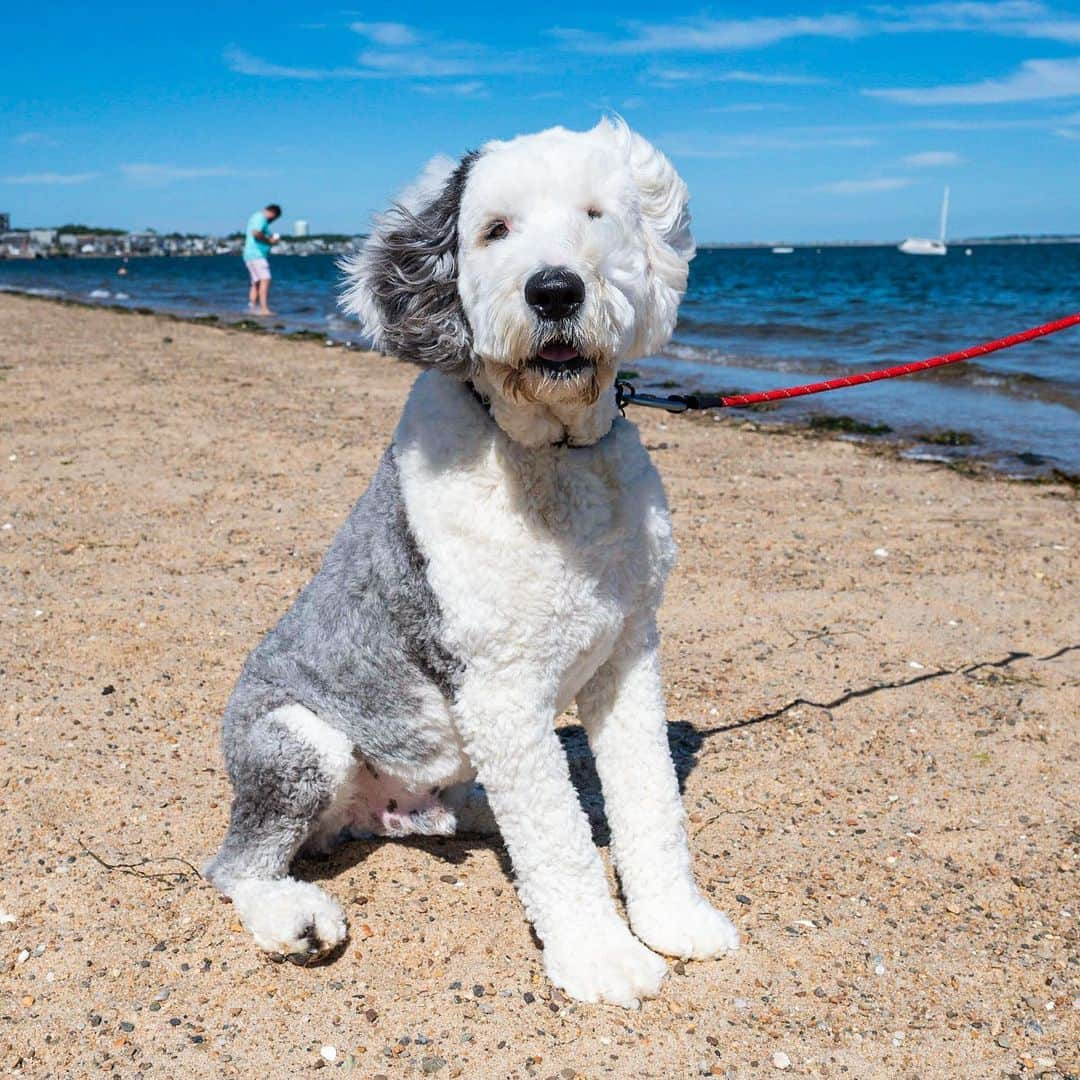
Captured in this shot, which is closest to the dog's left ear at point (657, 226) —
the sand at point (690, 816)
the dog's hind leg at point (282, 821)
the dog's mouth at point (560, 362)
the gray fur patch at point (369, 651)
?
the dog's mouth at point (560, 362)

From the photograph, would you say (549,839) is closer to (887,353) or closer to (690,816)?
(690,816)

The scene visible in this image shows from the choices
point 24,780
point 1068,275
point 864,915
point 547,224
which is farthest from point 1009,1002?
point 1068,275

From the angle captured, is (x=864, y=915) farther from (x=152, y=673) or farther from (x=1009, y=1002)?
(x=152, y=673)

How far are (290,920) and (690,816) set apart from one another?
4.94 feet

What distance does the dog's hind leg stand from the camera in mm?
2994

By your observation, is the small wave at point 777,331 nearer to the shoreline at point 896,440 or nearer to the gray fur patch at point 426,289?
the shoreline at point 896,440

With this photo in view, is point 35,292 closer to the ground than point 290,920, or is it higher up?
higher up

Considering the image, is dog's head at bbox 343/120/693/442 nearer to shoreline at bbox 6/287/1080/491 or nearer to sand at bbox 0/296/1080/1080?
sand at bbox 0/296/1080/1080

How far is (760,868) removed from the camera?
354 centimetres

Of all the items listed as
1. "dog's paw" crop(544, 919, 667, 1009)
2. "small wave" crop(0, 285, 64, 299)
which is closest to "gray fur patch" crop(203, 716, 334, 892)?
"dog's paw" crop(544, 919, 667, 1009)

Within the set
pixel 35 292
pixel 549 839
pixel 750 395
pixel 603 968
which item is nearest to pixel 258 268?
pixel 35 292

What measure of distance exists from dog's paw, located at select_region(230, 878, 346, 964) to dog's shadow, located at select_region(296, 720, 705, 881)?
0.37 meters

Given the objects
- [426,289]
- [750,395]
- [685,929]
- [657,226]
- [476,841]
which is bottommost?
[476,841]

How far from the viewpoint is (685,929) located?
120 inches
